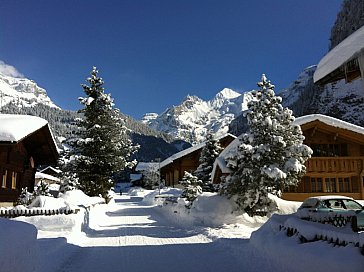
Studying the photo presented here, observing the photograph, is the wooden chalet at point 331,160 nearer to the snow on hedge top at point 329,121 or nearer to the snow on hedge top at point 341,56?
the snow on hedge top at point 329,121

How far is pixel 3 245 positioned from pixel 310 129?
83.3 ft

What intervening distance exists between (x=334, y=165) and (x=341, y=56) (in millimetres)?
21272

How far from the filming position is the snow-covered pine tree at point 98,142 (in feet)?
90.6

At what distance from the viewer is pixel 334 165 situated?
26.2 m

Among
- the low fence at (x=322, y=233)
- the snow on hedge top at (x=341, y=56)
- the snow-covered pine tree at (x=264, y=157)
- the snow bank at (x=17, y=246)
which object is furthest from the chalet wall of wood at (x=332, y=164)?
the snow bank at (x=17, y=246)

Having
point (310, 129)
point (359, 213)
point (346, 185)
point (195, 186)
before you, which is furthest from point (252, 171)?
point (346, 185)

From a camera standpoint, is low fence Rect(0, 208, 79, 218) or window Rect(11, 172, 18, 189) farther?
window Rect(11, 172, 18, 189)

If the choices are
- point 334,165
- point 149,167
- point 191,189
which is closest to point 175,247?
point 191,189

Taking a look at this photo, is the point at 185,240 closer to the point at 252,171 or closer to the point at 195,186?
the point at 252,171

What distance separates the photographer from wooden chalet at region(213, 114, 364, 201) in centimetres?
2616

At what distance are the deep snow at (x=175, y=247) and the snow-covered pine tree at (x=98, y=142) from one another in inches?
423

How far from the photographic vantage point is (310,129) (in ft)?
88.3

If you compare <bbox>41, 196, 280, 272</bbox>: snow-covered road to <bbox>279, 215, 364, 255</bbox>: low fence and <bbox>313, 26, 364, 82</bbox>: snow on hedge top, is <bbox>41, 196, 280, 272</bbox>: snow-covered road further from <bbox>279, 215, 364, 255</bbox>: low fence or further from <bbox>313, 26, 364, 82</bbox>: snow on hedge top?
<bbox>313, 26, 364, 82</bbox>: snow on hedge top

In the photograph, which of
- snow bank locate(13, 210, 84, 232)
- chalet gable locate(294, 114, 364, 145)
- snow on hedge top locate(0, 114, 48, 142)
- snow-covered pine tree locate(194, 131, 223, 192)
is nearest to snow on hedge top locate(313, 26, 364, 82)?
snow bank locate(13, 210, 84, 232)
